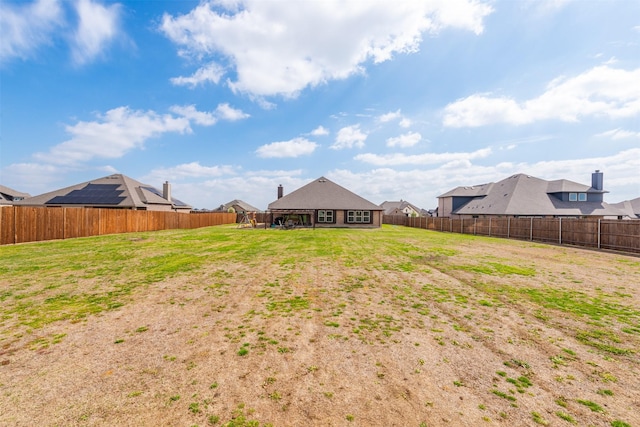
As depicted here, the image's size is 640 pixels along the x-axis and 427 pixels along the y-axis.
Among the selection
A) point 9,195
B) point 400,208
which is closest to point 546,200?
point 400,208

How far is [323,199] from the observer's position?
35500 mm

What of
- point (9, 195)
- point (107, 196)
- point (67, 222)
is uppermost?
point (9, 195)

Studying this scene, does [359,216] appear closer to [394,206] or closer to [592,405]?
[592,405]

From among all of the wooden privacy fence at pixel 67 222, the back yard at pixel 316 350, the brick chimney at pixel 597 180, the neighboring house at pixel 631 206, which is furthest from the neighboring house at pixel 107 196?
the neighboring house at pixel 631 206

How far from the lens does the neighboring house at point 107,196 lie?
32.2 meters

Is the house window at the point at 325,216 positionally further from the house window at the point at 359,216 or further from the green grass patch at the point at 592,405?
the green grass patch at the point at 592,405

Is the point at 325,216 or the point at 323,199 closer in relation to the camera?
the point at 325,216

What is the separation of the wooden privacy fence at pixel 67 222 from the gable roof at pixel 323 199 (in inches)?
538

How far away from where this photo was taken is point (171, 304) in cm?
621

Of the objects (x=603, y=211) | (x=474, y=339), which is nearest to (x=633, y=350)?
(x=474, y=339)

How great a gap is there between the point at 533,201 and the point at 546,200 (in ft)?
6.47

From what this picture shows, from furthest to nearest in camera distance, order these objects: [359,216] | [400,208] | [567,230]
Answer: [400,208] < [359,216] < [567,230]

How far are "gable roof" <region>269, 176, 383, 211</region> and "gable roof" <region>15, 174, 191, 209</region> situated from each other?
54.8 ft

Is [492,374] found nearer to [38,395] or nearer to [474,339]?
[474,339]
